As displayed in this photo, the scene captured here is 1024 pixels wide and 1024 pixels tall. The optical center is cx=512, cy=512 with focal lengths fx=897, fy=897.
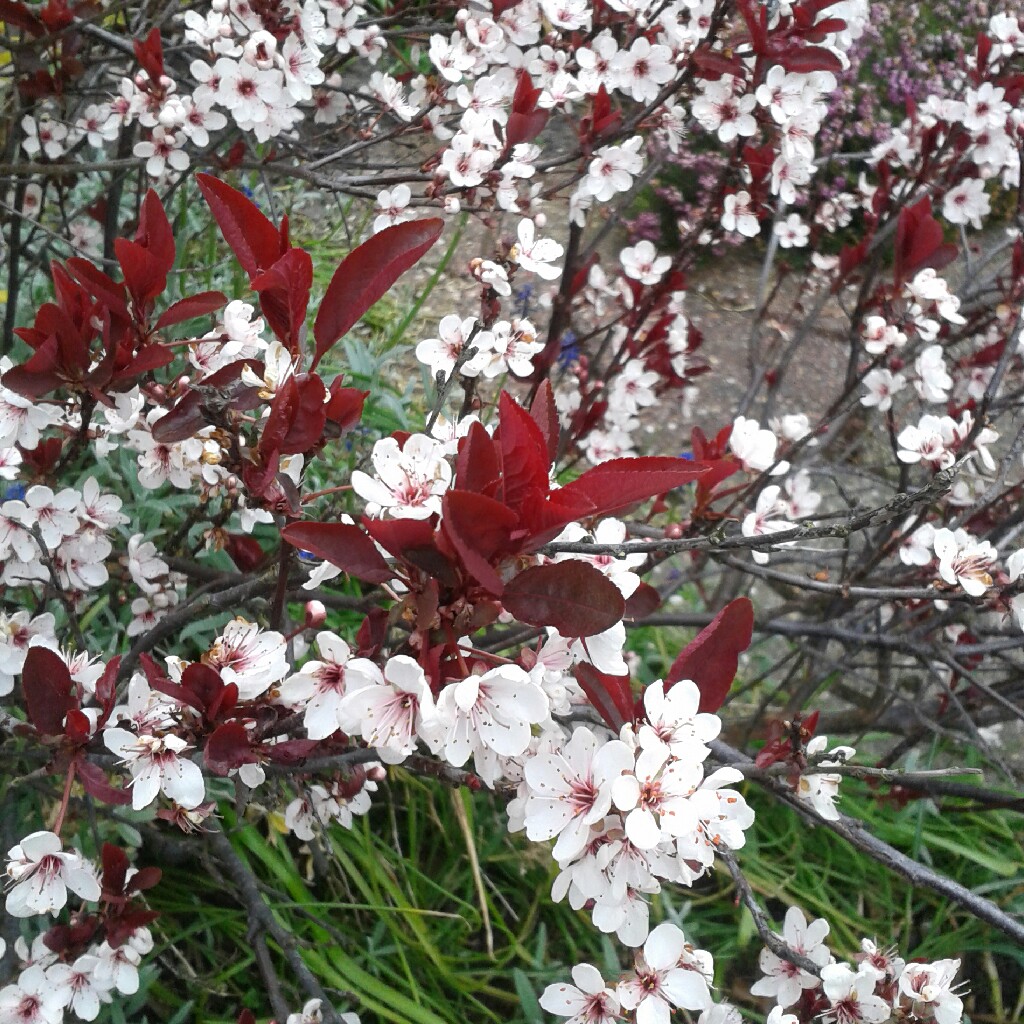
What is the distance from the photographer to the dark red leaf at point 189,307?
922 millimetres

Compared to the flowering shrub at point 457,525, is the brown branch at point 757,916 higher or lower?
lower

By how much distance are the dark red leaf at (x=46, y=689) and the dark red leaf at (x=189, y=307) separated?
0.35m

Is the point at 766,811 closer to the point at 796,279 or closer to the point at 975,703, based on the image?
the point at 975,703

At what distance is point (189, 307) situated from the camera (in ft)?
3.06

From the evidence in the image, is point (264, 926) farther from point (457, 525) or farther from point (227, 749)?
point (457, 525)

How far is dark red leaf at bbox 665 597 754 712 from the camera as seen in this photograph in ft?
2.64

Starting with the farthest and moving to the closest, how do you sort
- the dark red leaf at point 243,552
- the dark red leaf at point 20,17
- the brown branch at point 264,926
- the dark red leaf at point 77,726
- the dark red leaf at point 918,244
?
the dark red leaf at point 918,244 → the dark red leaf at point 20,17 → the dark red leaf at point 243,552 → the brown branch at point 264,926 → the dark red leaf at point 77,726

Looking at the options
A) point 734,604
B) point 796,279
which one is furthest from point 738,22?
point 796,279

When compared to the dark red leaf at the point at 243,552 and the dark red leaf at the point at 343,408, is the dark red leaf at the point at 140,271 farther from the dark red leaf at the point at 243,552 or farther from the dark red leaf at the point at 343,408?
the dark red leaf at the point at 243,552

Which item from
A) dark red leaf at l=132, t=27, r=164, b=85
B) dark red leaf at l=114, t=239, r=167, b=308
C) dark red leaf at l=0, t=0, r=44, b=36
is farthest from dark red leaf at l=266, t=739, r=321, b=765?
dark red leaf at l=0, t=0, r=44, b=36

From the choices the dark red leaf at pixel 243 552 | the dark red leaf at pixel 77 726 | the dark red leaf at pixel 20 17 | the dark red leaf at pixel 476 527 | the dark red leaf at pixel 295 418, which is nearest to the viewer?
the dark red leaf at pixel 476 527

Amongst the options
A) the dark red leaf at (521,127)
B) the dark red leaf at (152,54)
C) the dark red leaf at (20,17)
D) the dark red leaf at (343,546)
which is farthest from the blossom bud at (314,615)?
the dark red leaf at (20,17)

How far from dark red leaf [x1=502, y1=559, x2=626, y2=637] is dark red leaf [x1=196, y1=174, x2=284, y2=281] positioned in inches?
14.3

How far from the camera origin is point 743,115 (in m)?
1.52
